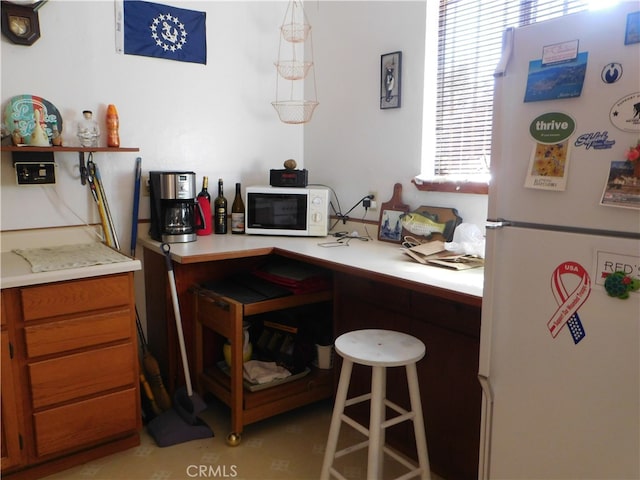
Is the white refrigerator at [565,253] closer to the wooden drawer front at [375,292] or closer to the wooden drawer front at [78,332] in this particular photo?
the wooden drawer front at [375,292]

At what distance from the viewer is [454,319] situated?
73.4 inches

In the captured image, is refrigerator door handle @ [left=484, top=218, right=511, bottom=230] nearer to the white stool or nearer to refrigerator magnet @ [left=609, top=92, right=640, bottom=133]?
refrigerator magnet @ [left=609, top=92, right=640, bottom=133]

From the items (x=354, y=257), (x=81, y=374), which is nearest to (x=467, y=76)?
(x=354, y=257)

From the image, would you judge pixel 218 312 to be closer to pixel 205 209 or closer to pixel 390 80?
pixel 205 209

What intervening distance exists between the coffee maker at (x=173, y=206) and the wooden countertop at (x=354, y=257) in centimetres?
6

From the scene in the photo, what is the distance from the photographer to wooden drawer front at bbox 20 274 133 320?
74.1 inches

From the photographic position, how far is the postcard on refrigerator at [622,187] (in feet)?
3.42

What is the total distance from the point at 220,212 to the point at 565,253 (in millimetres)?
2033

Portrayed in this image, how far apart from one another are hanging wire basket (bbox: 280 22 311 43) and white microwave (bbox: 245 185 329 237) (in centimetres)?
102

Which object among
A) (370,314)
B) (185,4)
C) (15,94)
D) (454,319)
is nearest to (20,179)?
(15,94)

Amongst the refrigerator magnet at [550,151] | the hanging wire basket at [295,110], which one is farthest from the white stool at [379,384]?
the hanging wire basket at [295,110]

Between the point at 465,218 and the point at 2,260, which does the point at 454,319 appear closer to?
the point at 465,218

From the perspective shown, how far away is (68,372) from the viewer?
1.98 metres

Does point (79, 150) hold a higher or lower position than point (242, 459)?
higher
